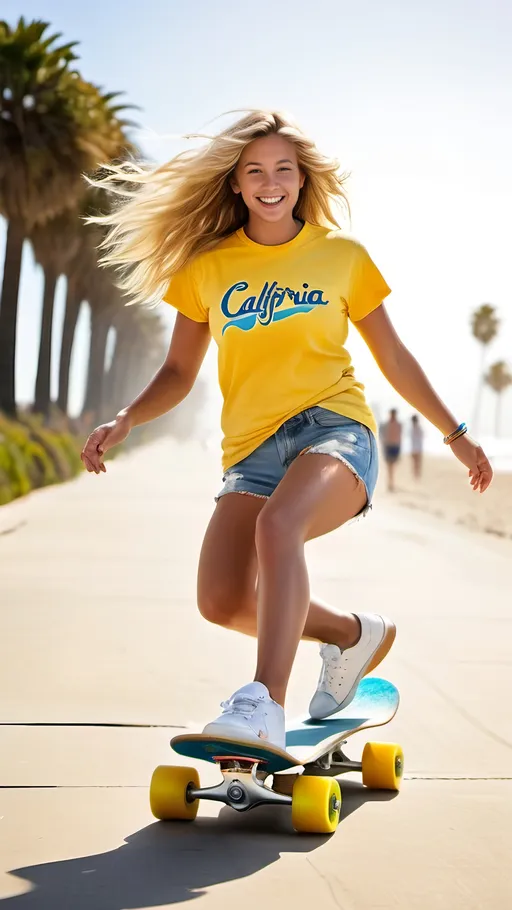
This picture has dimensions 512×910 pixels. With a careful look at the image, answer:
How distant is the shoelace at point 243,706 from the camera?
125 inches

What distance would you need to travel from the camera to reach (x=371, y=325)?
13.3 feet

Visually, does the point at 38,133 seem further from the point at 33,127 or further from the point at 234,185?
the point at 234,185

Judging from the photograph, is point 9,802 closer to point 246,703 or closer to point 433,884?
point 246,703

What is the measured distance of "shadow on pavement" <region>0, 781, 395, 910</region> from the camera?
2707mm

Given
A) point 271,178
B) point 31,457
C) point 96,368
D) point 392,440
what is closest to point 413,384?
point 271,178

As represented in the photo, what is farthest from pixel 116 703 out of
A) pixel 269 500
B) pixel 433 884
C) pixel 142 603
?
pixel 142 603

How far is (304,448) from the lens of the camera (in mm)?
3750

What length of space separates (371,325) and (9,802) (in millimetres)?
1903

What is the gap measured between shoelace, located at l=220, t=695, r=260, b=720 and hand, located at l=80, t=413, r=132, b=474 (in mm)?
961

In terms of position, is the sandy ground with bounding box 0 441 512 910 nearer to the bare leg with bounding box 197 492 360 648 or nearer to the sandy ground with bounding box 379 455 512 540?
the bare leg with bounding box 197 492 360 648

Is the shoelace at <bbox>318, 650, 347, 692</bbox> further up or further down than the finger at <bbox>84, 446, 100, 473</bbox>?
further down

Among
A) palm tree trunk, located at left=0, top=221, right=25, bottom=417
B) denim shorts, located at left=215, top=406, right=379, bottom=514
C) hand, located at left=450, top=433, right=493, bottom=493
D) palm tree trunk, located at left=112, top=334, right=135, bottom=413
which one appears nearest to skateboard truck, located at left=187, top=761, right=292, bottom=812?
denim shorts, located at left=215, top=406, right=379, bottom=514

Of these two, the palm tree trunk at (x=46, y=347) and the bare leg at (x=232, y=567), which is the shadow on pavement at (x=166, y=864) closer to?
the bare leg at (x=232, y=567)

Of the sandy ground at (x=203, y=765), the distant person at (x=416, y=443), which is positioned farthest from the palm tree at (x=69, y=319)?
the sandy ground at (x=203, y=765)
